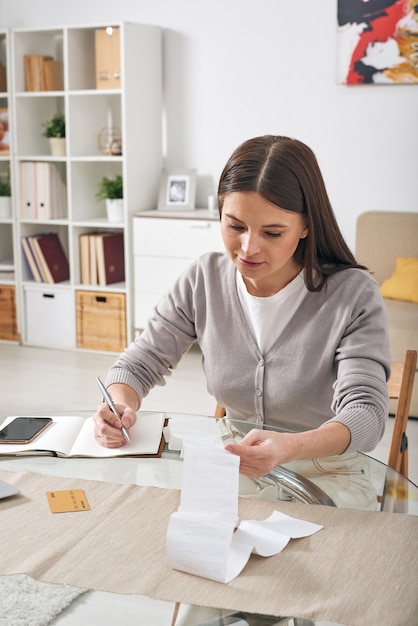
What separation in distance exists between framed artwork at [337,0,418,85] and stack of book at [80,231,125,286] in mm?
1588

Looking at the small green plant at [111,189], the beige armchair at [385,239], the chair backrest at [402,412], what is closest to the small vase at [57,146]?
the small green plant at [111,189]

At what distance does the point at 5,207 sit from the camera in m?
5.24

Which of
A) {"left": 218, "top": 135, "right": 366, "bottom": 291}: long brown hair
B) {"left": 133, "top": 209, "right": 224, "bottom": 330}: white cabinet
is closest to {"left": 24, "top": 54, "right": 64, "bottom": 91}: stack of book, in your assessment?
{"left": 133, "top": 209, "right": 224, "bottom": 330}: white cabinet

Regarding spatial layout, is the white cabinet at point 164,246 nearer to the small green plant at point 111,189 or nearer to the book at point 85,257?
the small green plant at point 111,189

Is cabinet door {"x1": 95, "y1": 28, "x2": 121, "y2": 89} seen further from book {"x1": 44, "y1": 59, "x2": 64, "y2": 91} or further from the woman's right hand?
the woman's right hand

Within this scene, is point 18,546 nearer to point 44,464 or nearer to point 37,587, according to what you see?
point 37,587

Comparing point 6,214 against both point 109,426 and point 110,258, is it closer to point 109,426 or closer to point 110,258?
point 110,258

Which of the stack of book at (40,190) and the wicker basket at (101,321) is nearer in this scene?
the wicker basket at (101,321)

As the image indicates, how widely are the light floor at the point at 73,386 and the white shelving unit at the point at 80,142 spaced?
0.83 feet

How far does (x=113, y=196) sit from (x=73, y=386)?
1.21 m

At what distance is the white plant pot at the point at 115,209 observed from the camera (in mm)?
4941

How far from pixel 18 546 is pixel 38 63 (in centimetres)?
430

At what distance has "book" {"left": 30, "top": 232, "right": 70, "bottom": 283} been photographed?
16.9 ft

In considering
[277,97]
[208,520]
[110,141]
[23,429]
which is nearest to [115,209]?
[110,141]
